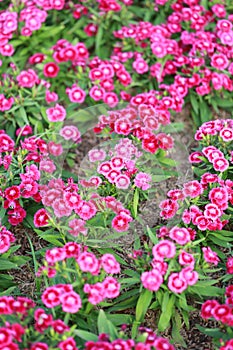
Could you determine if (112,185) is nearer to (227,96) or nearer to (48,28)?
(227,96)

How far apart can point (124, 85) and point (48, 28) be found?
3.60 feet

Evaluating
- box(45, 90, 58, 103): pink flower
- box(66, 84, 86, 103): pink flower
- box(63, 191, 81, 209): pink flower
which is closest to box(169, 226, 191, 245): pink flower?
box(63, 191, 81, 209): pink flower

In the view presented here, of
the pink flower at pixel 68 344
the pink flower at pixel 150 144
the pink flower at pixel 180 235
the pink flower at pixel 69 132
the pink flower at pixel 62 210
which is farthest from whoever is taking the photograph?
the pink flower at pixel 69 132

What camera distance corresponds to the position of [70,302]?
373 cm

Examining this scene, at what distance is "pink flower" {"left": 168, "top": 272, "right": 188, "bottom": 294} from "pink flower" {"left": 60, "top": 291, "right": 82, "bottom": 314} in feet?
2.15

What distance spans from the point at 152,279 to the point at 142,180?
0.89 metres

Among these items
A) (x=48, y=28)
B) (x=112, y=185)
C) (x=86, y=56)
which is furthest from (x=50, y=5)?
(x=112, y=185)

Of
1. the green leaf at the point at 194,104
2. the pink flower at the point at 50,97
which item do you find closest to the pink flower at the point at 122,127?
the pink flower at the point at 50,97

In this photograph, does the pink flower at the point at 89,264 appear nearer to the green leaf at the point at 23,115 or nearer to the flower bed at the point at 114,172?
the flower bed at the point at 114,172

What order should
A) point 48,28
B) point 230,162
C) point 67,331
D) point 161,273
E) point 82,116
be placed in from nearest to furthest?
point 67,331, point 161,273, point 230,162, point 82,116, point 48,28

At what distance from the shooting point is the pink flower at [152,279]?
13.1 ft

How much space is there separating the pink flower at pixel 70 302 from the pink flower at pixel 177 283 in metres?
0.66

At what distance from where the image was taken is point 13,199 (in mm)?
4680

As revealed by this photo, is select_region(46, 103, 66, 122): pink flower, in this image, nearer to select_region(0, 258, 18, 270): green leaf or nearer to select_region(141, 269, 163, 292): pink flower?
select_region(0, 258, 18, 270): green leaf
